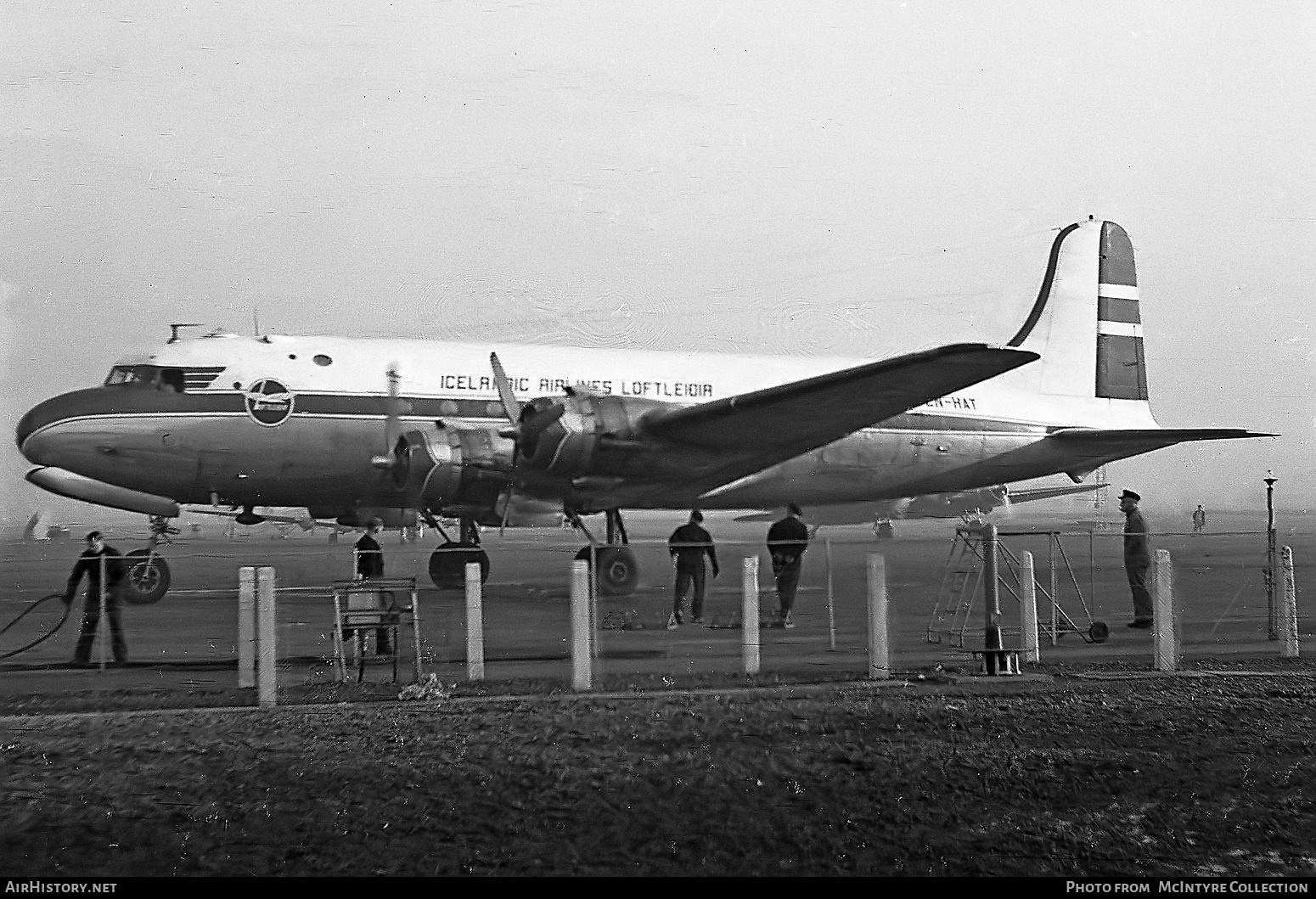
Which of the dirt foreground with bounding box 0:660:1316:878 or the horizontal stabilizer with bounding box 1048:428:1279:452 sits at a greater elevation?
the horizontal stabilizer with bounding box 1048:428:1279:452

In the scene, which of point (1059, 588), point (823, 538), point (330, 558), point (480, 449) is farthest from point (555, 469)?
point (330, 558)

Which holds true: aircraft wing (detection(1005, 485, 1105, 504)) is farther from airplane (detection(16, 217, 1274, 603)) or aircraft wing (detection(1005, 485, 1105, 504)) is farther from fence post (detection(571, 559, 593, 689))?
fence post (detection(571, 559, 593, 689))

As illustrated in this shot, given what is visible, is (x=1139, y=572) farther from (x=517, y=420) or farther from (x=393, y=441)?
(x=393, y=441)

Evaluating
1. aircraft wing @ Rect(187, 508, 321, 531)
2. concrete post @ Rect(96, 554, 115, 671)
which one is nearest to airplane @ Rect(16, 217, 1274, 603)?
aircraft wing @ Rect(187, 508, 321, 531)

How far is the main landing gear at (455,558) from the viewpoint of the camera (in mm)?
14258

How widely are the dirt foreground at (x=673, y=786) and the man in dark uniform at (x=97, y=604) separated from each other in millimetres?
1996

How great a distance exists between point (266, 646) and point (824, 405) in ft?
33.2

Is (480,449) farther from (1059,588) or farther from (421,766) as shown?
(421,766)

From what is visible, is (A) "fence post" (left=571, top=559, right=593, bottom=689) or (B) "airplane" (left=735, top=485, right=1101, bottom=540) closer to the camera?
(A) "fence post" (left=571, top=559, right=593, bottom=689)

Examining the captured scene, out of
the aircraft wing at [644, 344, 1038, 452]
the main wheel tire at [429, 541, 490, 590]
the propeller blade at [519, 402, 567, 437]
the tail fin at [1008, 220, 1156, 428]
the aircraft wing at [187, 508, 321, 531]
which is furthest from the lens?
the tail fin at [1008, 220, 1156, 428]

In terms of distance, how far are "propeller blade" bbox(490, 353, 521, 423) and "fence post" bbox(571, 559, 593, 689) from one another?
6.95 meters

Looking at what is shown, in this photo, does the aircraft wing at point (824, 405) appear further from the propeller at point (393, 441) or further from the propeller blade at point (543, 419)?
the propeller at point (393, 441)

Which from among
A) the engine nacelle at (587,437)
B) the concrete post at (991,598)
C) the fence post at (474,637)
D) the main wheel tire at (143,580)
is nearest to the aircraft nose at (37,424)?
the main wheel tire at (143,580)

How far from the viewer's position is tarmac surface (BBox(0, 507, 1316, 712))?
1038cm
